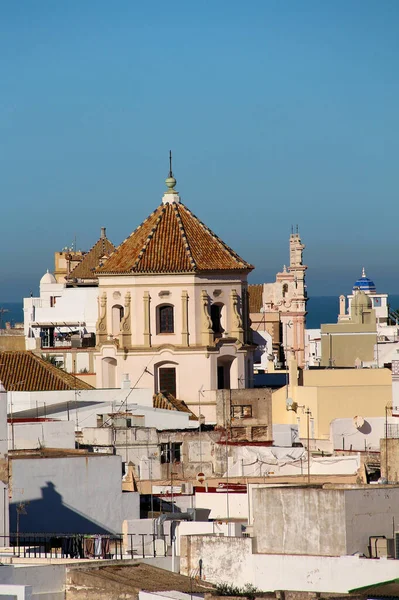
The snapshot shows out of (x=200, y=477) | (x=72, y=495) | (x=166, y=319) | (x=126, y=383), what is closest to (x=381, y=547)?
(x=72, y=495)

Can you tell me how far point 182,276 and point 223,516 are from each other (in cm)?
2801

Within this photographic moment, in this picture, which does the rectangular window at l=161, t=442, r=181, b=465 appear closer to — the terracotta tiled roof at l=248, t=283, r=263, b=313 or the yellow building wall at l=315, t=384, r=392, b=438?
the yellow building wall at l=315, t=384, r=392, b=438

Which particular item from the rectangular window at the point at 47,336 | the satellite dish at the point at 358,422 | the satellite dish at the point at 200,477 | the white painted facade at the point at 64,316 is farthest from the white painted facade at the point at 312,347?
the satellite dish at the point at 200,477

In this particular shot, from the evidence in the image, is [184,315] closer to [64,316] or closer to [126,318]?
[126,318]

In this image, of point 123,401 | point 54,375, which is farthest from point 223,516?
point 54,375

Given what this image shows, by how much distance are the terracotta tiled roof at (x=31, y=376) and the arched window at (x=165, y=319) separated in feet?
12.0

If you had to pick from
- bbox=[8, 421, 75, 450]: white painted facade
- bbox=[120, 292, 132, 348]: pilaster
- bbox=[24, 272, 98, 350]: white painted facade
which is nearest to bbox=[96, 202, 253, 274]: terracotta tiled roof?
bbox=[120, 292, 132, 348]: pilaster

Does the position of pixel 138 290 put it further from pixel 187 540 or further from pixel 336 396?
pixel 187 540

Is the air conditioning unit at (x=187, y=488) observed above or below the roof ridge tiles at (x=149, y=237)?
below

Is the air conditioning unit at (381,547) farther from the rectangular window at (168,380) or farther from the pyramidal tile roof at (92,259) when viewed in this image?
the pyramidal tile roof at (92,259)

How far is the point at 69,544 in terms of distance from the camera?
97.5ft

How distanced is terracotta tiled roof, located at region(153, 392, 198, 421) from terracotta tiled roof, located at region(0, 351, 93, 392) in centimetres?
179

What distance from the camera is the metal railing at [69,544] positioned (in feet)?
94.9

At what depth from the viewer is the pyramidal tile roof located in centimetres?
8819
